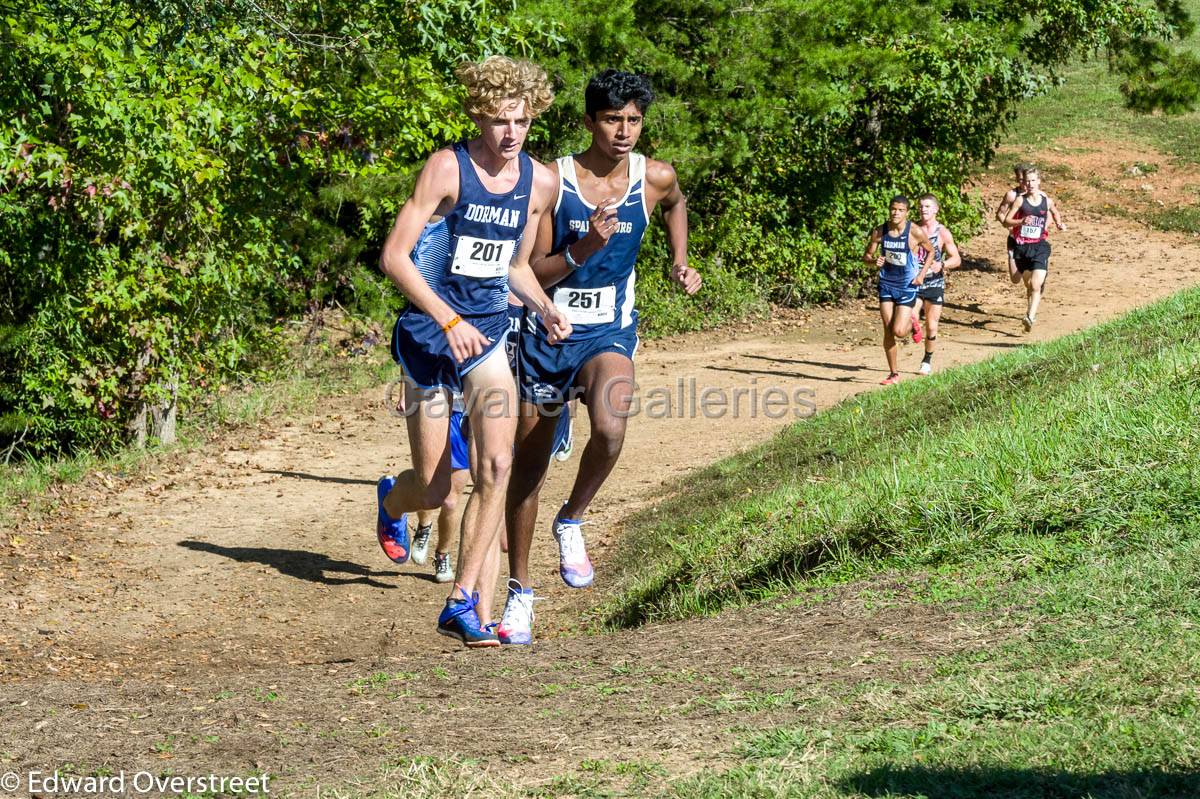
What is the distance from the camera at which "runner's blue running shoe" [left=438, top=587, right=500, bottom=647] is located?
5465mm

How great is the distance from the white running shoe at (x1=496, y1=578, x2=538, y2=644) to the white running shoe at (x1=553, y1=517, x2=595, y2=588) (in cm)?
36

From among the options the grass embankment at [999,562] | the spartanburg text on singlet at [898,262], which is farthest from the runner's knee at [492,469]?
the spartanburg text on singlet at [898,262]

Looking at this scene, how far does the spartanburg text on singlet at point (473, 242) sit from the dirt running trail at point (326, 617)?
147 centimetres

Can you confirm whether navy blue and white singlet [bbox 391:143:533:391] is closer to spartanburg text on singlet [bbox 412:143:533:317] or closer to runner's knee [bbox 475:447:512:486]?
spartanburg text on singlet [bbox 412:143:533:317]

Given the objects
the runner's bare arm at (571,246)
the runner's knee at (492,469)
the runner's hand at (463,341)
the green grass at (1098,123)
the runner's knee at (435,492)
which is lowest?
the runner's knee at (435,492)

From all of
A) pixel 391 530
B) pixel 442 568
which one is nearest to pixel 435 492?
pixel 391 530

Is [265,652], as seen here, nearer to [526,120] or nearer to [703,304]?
[526,120]

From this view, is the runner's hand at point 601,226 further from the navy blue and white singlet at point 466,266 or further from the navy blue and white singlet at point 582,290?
the navy blue and white singlet at point 466,266

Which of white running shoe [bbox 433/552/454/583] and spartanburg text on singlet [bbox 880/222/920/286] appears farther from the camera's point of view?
spartanburg text on singlet [bbox 880/222/920/286]

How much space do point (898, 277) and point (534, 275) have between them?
322 inches

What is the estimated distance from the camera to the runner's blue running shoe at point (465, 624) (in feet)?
17.9

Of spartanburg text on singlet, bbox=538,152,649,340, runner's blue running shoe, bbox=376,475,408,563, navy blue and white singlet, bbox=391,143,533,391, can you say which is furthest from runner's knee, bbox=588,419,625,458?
runner's blue running shoe, bbox=376,475,408,563

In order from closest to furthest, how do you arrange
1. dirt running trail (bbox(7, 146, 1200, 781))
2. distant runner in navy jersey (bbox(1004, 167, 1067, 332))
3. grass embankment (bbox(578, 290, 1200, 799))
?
grass embankment (bbox(578, 290, 1200, 799)), dirt running trail (bbox(7, 146, 1200, 781)), distant runner in navy jersey (bbox(1004, 167, 1067, 332))

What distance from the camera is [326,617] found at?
7309 millimetres
